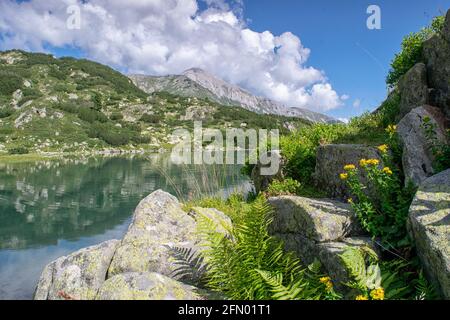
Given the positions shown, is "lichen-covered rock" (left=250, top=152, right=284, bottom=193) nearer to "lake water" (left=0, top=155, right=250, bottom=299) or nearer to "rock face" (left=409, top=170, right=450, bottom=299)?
"lake water" (left=0, top=155, right=250, bottom=299)

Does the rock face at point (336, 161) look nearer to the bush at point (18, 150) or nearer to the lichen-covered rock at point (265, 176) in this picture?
the lichen-covered rock at point (265, 176)

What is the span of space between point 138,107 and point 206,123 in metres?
31.6

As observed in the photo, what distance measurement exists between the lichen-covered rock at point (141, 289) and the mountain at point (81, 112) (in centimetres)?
9189

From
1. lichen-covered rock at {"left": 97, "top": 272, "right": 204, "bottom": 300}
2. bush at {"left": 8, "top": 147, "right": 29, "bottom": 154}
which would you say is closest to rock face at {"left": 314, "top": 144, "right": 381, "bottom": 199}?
lichen-covered rock at {"left": 97, "top": 272, "right": 204, "bottom": 300}

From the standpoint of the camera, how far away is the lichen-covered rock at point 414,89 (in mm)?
8250

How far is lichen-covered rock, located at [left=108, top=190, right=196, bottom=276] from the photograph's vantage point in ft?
21.1

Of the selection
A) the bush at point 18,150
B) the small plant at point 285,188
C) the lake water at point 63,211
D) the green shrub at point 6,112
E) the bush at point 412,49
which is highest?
the green shrub at point 6,112

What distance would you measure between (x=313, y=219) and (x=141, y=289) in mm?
3318

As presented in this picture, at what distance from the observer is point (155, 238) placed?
7133 millimetres

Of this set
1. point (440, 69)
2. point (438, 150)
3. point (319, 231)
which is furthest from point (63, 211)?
point (438, 150)

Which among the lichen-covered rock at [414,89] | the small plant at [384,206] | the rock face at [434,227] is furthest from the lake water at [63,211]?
the rock face at [434,227]

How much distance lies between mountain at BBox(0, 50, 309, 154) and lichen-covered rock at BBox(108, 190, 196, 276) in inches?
3483

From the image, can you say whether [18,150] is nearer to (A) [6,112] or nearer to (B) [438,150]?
(A) [6,112]
